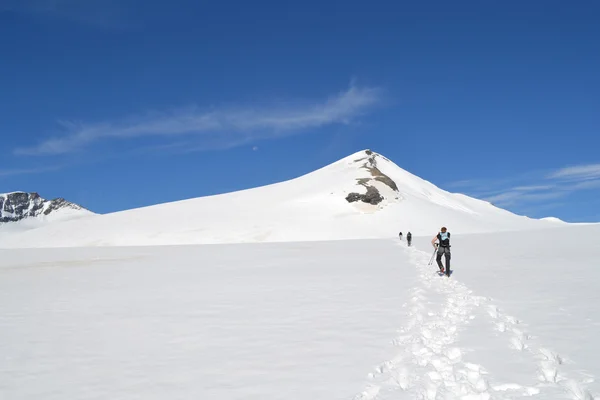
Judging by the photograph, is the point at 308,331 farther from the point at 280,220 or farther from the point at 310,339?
the point at 280,220

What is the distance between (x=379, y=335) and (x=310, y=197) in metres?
81.8

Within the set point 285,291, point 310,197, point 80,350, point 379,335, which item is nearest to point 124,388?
point 80,350

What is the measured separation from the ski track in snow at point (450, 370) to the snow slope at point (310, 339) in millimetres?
27

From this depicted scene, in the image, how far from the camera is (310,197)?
296 feet

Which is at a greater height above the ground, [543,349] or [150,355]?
[543,349]

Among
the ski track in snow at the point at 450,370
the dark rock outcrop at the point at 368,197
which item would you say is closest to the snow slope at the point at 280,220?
the dark rock outcrop at the point at 368,197

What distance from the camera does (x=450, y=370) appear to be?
6.39 m

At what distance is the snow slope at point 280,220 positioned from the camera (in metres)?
68.2

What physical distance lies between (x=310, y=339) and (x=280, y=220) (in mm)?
66588

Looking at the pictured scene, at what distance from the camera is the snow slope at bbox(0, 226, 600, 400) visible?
6.00 meters

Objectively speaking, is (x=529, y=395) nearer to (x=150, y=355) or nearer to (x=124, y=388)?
(x=124, y=388)

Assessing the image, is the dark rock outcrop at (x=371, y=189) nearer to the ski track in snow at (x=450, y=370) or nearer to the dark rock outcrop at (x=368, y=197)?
the dark rock outcrop at (x=368, y=197)

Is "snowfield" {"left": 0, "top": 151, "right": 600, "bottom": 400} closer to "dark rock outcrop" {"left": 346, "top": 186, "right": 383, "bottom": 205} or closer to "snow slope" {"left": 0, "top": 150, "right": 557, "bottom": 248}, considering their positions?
"snow slope" {"left": 0, "top": 150, "right": 557, "bottom": 248}

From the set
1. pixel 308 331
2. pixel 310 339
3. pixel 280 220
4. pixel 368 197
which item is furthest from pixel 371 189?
pixel 310 339
